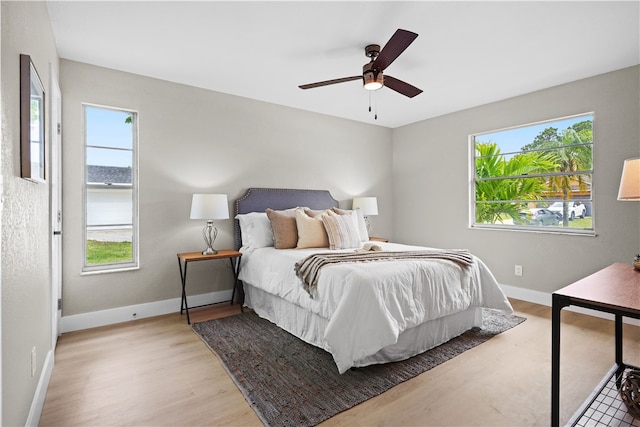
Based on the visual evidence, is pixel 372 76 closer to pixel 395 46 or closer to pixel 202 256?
pixel 395 46

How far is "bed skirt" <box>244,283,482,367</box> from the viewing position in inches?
98.3

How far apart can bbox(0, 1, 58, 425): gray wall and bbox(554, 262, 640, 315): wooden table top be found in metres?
2.36

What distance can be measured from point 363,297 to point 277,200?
2.39 m

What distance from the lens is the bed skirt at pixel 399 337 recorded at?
2498mm

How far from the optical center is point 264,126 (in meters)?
4.36

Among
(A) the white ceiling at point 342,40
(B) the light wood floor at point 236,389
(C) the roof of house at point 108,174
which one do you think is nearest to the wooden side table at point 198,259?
(B) the light wood floor at point 236,389

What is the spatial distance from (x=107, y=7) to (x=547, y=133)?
15.2 feet

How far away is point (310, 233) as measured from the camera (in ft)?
11.8

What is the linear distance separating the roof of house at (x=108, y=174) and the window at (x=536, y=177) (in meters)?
4.43

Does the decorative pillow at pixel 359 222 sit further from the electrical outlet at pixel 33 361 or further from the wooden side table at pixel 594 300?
the electrical outlet at pixel 33 361

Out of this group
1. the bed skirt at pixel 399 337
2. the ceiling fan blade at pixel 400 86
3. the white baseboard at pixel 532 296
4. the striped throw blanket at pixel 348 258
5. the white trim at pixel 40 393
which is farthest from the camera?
the white baseboard at pixel 532 296

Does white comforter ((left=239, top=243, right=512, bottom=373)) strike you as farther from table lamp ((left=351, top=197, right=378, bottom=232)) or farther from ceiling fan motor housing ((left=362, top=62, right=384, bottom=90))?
table lamp ((left=351, top=197, right=378, bottom=232))

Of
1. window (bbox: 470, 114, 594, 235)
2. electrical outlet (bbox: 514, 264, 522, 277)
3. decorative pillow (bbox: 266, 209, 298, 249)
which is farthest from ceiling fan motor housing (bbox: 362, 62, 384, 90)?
electrical outlet (bbox: 514, 264, 522, 277)

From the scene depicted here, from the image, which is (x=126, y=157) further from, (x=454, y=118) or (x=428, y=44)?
(x=454, y=118)
